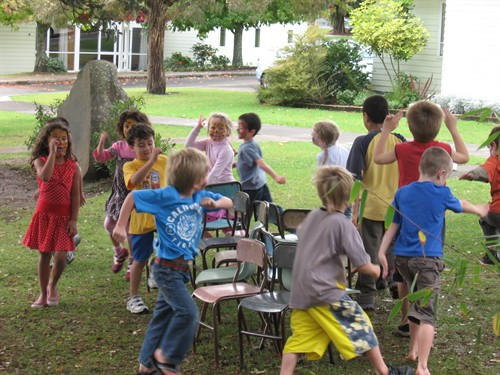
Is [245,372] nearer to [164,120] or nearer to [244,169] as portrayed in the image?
A: [244,169]

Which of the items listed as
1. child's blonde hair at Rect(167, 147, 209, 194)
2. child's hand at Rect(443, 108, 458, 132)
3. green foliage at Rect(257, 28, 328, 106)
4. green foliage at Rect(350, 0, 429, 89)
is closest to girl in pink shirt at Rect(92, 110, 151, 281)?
child's blonde hair at Rect(167, 147, 209, 194)

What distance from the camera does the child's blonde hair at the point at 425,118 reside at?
616cm

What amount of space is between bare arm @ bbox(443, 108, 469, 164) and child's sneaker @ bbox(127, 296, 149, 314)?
2.72m

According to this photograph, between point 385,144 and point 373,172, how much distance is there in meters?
0.55

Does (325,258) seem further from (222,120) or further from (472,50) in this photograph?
(472,50)

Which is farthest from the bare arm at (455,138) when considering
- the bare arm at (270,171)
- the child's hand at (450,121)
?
the bare arm at (270,171)

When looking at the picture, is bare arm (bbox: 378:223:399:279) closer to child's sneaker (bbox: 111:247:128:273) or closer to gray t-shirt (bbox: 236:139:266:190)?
gray t-shirt (bbox: 236:139:266:190)

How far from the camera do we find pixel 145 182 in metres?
7.14

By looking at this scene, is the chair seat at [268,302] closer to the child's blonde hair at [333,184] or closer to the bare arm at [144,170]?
the child's blonde hair at [333,184]

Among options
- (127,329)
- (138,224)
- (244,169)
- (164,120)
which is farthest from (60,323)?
(164,120)

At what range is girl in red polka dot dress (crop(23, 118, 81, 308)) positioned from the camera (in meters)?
7.11

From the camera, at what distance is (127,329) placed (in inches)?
267

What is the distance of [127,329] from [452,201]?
8.90 ft

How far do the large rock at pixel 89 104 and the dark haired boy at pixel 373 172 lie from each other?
7.24 metres
